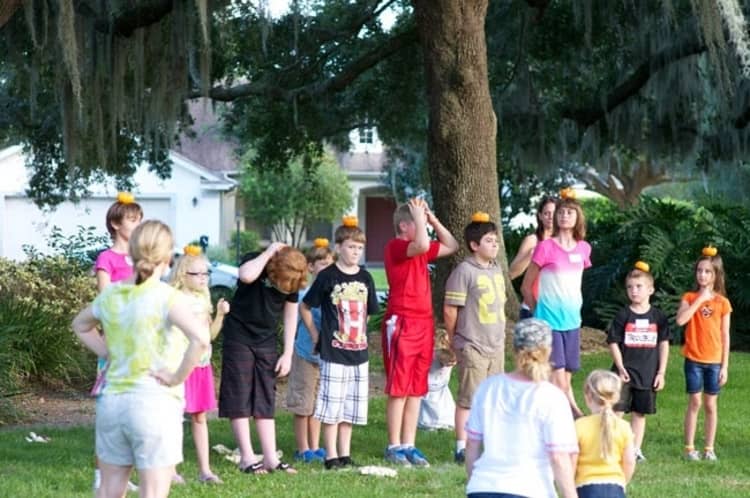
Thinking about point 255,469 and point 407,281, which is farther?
point 407,281

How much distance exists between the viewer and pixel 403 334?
8383mm

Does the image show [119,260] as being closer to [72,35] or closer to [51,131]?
[72,35]

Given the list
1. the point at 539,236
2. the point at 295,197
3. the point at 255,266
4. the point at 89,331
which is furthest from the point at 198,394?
the point at 295,197

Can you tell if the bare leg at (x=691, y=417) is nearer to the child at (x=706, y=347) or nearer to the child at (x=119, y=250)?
the child at (x=706, y=347)

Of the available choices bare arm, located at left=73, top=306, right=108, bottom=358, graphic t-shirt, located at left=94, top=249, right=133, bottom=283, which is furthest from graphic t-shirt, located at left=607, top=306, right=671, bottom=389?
bare arm, located at left=73, top=306, right=108, bottom=358

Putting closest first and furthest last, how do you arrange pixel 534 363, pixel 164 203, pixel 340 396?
pixel 534 363
pixel 340 396
pixel 164 203

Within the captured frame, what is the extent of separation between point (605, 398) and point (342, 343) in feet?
9.88

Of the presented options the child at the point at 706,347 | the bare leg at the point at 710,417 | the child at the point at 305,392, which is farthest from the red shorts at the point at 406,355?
the bare leg at the point at 710,417

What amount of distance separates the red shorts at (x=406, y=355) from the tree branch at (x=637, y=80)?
883 centimetres

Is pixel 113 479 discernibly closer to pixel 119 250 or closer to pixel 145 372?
pixel 145 372

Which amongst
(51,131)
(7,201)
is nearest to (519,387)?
(51,131)

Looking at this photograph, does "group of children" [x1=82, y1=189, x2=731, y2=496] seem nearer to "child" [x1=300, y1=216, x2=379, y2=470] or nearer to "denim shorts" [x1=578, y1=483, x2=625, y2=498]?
"child" [x1=300, y1=216, x2=379, y2=470]

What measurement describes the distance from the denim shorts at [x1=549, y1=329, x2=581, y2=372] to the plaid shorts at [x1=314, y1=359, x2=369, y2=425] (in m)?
1.28

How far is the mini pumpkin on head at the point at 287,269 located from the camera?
25.2 ft
